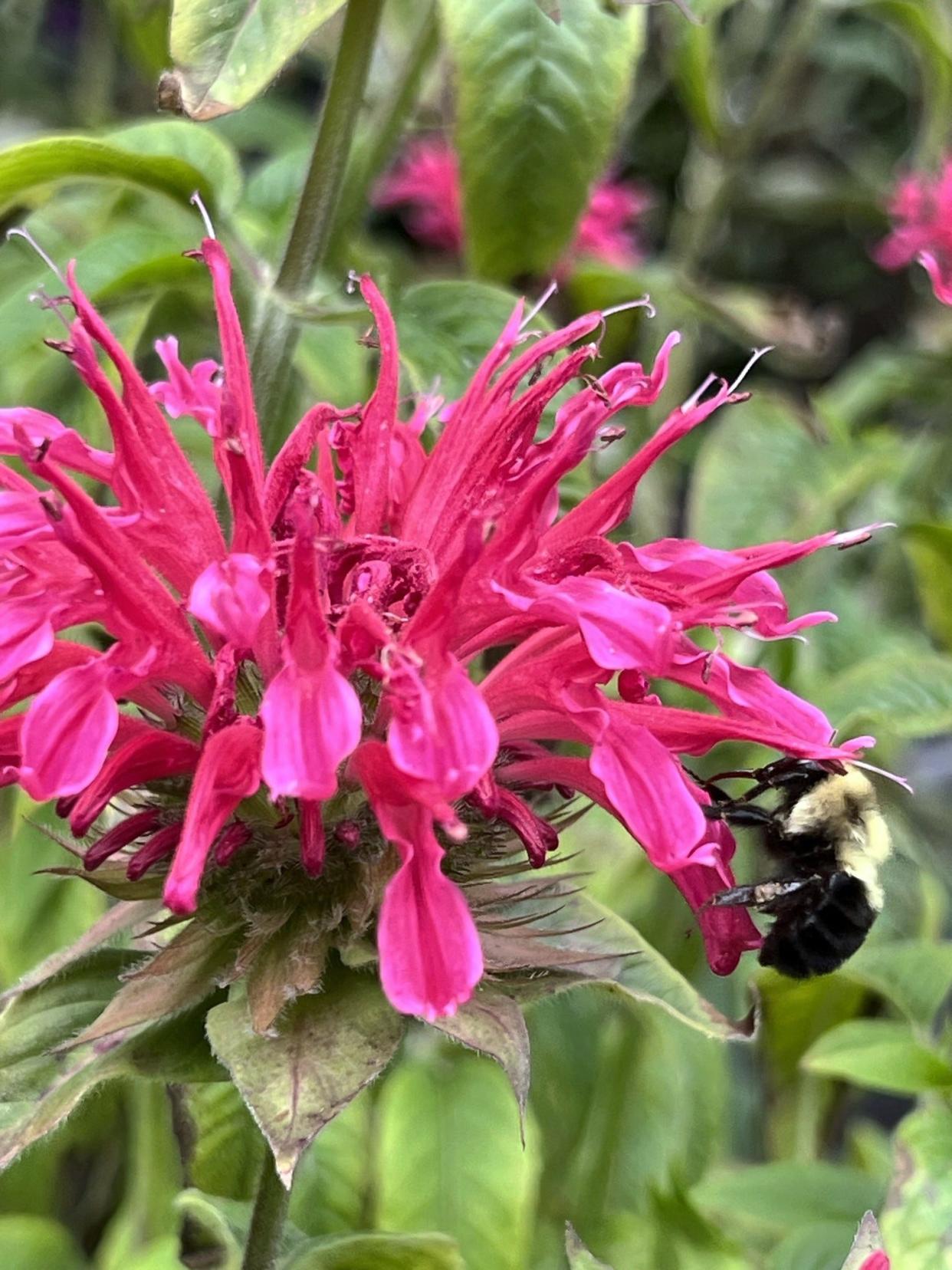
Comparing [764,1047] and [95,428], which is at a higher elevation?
[95,428]

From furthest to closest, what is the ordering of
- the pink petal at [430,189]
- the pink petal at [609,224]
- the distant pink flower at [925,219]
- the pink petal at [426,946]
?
the pink petal at [430,189] < the pink petal at [609,224] < the distant pink flower at [925,219] < the pink petal at [426,946]

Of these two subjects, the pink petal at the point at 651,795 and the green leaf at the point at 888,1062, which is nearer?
the pink petal at the point at 651,795

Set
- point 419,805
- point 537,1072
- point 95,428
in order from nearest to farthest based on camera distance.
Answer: point 419,805 → point 95,428 → point 537,1072

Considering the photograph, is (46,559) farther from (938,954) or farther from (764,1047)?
(764,1047)

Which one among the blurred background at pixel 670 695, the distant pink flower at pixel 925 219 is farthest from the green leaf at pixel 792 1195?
the distant pink flower at pixel 925 219

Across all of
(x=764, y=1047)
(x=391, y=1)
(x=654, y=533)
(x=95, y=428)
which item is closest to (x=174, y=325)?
(x=95, y=428)

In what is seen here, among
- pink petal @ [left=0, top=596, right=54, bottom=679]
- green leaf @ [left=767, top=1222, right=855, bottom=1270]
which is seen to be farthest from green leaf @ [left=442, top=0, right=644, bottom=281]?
green leaf @ [left=767, top=1222, right=855, bottom=1270]

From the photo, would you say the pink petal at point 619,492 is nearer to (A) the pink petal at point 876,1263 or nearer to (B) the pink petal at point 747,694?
(B) the pink petal at point 747,694

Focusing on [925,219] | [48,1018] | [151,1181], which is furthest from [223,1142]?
[925,219]
